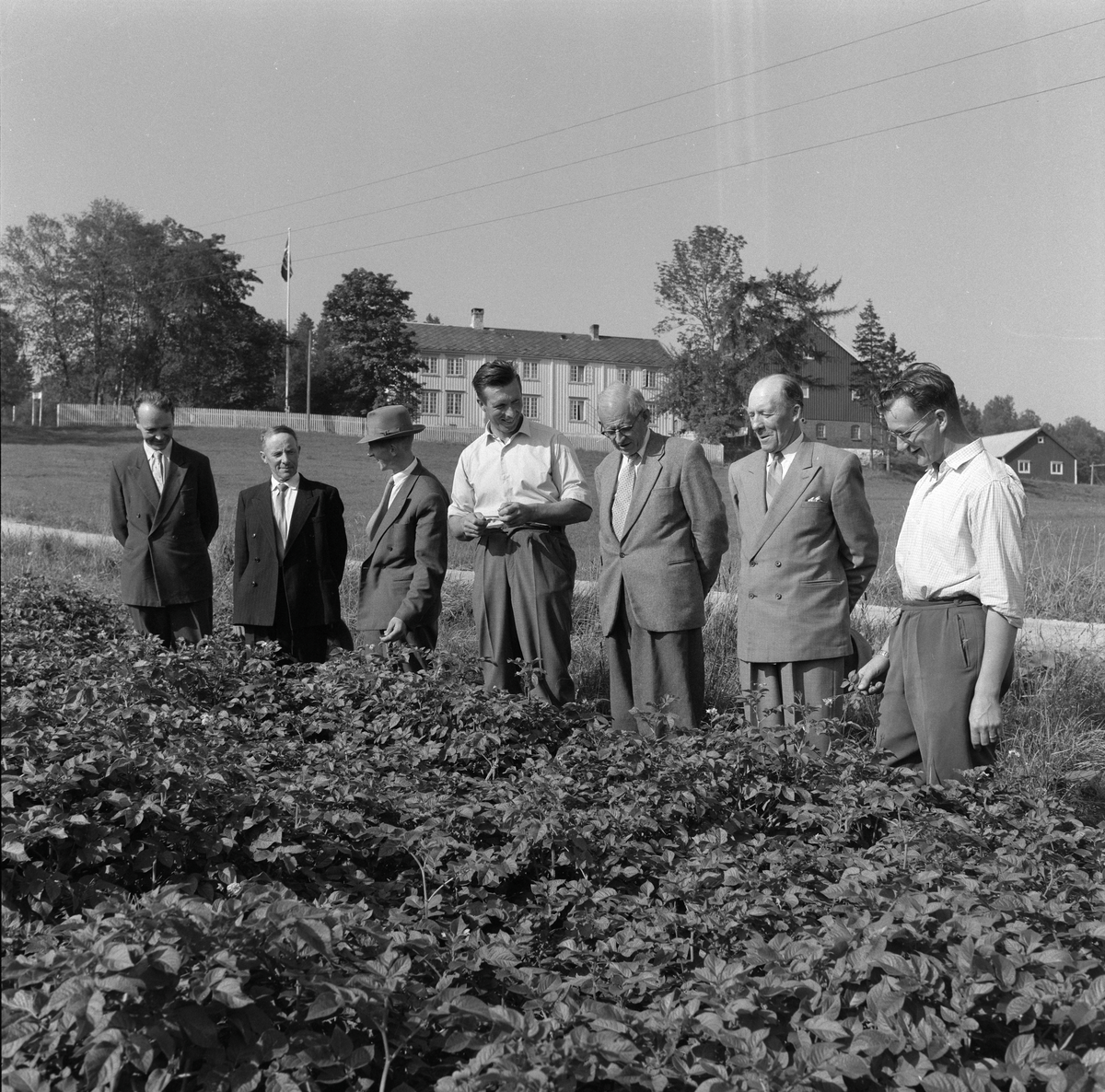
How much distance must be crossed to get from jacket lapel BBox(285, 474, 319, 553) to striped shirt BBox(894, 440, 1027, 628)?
3281 millimetres

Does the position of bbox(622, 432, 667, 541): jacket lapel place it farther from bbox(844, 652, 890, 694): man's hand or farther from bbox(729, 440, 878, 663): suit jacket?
bbox(844, 652, 890, 694): man's hand

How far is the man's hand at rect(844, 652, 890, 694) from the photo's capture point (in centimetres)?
418

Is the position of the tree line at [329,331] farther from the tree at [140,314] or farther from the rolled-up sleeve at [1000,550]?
the rolled-up sleeve at [1000,550]

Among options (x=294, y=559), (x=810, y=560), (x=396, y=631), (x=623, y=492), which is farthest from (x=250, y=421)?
(x=810, y=560)

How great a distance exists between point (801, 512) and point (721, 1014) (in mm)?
2759

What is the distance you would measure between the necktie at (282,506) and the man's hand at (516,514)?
1343 mm

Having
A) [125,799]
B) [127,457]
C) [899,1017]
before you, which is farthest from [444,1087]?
[127,457]

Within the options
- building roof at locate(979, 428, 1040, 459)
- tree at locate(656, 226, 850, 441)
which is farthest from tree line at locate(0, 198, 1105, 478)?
building roof at locate(979, 428, 1040, 459)

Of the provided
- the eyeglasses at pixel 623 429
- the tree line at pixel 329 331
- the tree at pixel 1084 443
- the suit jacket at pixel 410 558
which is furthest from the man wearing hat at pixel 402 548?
the tree at pixel 1084 443

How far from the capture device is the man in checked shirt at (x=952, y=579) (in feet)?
11.9

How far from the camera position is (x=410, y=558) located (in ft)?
19.0

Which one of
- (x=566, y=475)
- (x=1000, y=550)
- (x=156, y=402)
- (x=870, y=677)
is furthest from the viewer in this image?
(x=156, y=402)

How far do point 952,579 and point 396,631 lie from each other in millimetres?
2741

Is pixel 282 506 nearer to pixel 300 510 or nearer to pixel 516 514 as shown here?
pixel 300 510
